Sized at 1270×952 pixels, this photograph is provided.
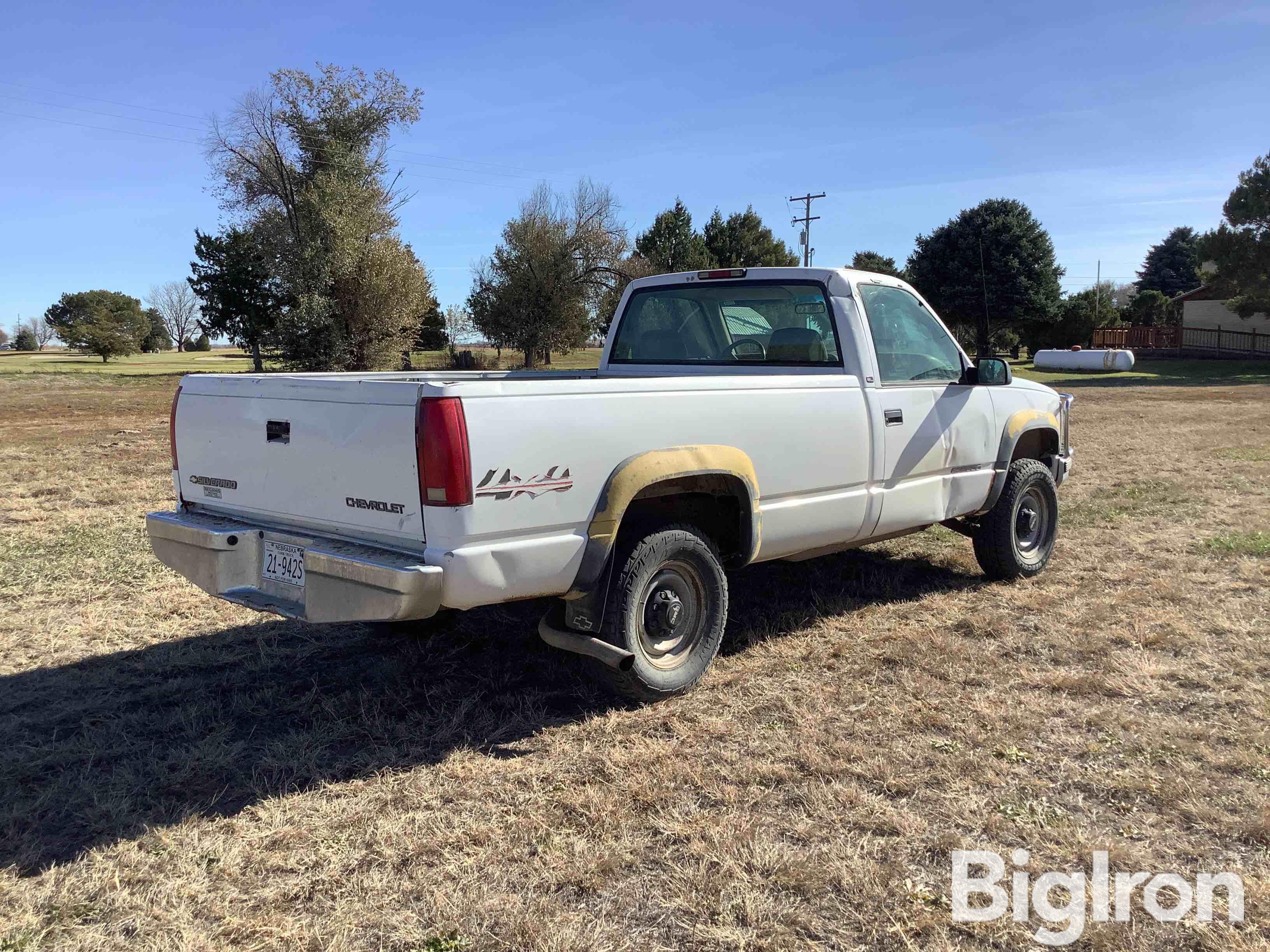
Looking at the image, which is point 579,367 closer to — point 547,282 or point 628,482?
point 547,282

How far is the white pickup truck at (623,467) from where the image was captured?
3477 mm

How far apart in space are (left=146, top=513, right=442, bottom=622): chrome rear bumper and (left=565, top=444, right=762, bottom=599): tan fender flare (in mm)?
675

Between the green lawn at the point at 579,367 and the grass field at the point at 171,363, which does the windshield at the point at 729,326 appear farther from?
the grass field at the point at 171,363

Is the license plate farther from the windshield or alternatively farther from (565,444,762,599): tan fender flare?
the windshield

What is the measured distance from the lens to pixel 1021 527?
6570mm

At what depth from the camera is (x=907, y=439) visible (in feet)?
17.6

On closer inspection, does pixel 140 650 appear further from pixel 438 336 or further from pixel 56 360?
pixel 56 360

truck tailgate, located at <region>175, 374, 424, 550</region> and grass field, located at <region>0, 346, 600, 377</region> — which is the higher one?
grass field, located at <region>0, 346, 600, 377</region>

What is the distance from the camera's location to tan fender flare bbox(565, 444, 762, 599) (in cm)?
384

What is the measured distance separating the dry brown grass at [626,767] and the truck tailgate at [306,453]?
0.97 metres

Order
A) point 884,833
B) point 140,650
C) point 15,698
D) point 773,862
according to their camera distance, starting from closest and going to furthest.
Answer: point 773,862 → point 884,833 → point 15,698 → point 140,650

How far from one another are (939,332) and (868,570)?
1764 mm

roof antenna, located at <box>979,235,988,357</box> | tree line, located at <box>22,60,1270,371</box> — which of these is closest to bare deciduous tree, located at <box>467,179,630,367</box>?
tree line, located at <box>22,60,1270,371</box>

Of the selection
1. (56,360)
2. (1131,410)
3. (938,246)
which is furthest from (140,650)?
(56,360)
